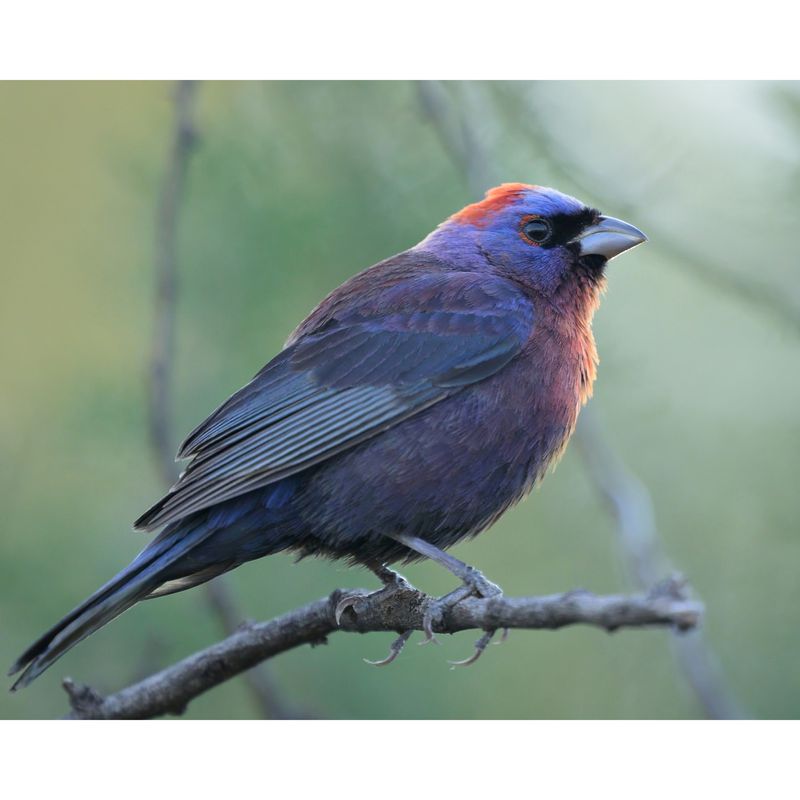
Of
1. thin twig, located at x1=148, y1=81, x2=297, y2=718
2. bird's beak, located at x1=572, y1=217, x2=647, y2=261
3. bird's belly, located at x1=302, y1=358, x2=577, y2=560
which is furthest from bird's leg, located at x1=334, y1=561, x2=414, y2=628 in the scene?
bird's beak, located at x1=572, y1=217, x2=647, y2=261

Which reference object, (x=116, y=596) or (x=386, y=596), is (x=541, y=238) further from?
(x=116, y=596)

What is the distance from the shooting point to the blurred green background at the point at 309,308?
15.9 feet

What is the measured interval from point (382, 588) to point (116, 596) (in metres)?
0.89

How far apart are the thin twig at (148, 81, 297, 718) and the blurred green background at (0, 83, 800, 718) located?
48mm

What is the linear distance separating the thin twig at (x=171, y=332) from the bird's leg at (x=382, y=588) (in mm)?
841

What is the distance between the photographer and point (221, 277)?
5.16 m

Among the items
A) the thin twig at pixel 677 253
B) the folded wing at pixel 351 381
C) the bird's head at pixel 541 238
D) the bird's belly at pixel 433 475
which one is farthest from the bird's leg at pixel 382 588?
the thin twig at pixel 677 253

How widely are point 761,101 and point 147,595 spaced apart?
3.09 meters

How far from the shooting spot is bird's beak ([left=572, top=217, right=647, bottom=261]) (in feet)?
15.1

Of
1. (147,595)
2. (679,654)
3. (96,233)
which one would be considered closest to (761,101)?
(679,654)

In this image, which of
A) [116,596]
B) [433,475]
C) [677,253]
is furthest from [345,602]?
[677,253]

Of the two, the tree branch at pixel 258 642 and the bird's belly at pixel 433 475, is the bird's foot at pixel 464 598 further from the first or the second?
the bird's belly at pixel 433 475

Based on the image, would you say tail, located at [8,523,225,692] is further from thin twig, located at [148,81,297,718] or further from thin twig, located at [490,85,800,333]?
thin twig, located at [490,85,800,333]

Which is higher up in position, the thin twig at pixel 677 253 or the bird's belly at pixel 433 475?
the thin twig at pixel 677 253
